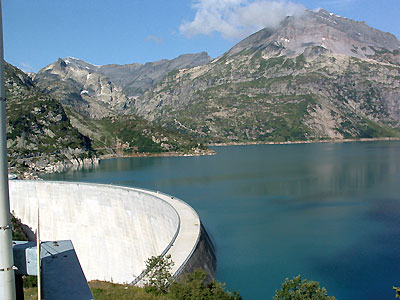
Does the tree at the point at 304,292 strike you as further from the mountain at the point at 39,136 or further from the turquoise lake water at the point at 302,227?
the mountain at the point at 39,136

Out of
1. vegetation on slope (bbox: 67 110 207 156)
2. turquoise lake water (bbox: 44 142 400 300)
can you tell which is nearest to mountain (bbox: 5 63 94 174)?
vegetation on slope (bbox: 67 110 207 156)

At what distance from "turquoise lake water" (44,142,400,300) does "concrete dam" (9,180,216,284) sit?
468cm

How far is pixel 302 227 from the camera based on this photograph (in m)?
45.0

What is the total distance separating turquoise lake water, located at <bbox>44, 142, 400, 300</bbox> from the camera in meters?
30.6

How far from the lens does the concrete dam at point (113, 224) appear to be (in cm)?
3203

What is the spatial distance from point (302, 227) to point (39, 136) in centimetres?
10650

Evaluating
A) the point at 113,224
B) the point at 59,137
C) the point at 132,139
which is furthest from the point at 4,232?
the point at 132,139

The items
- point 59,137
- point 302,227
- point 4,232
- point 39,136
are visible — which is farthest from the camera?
point 59,137

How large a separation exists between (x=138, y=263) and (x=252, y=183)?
154ft

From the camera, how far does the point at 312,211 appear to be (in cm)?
5325

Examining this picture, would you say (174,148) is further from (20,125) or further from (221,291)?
(221,291)

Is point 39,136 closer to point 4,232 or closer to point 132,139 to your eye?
point 132,139

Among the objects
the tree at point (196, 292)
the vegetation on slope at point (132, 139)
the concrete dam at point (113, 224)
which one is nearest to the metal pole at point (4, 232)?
the tree at point (196, 292)

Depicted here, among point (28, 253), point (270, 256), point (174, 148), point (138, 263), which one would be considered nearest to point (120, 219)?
point (138, 263)
